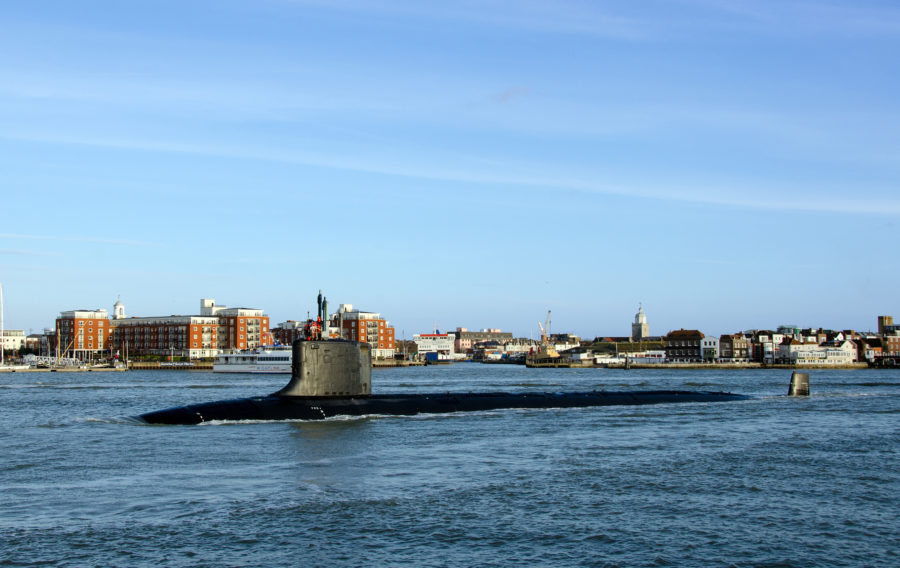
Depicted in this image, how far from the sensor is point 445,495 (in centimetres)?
1953

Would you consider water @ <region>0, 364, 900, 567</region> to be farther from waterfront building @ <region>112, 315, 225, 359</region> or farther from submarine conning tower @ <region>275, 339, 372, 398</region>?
waterfront building @ <region>112, 315, 225, 359</region>

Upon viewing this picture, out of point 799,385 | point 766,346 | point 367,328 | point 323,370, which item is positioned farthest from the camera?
point 367,328

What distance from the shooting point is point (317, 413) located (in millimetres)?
32781

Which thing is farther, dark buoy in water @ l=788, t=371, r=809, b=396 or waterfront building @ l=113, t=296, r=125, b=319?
waterfront building @ l=113, t=296, r=125, b=319

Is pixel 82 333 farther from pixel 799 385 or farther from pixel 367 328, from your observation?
pixel 799 385

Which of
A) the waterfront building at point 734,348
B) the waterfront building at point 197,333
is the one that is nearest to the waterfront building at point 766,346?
the waterfront building at point 734,348

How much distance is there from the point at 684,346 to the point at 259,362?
81.7 m

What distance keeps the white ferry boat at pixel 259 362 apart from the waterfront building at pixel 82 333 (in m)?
47.4

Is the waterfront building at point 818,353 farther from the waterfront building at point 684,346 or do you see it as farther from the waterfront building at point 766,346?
the waterfront building at point 684,346

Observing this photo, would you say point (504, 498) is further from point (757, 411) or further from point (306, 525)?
point (757, 411)

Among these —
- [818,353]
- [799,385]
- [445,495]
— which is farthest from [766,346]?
[445,495]

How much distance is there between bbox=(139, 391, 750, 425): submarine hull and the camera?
33.2 m

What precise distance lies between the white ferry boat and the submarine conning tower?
78.9 m

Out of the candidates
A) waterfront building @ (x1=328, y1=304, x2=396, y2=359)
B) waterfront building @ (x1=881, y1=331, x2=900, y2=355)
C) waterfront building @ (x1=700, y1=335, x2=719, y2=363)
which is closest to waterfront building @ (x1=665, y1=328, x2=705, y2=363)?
waterfront building @ (x1=700, y1=335, x2=719, y2=363)
